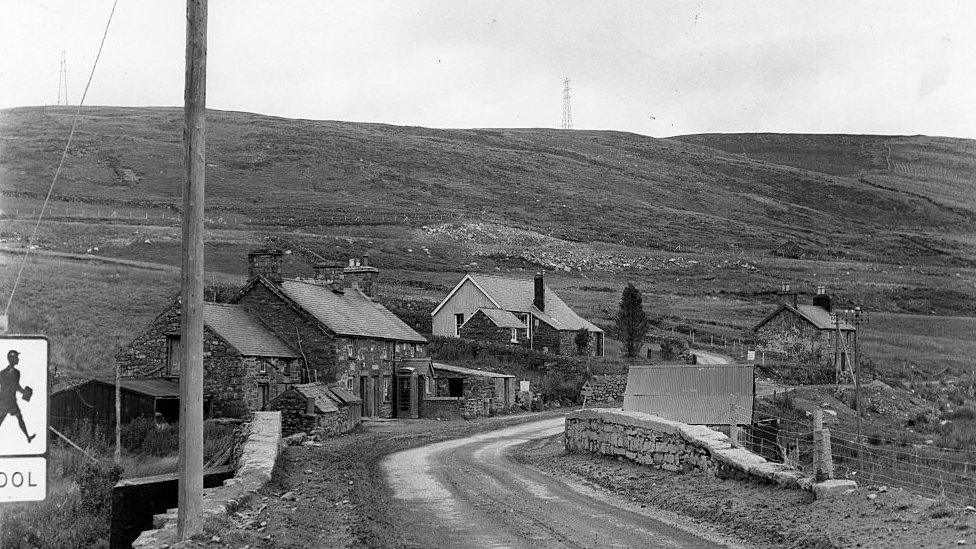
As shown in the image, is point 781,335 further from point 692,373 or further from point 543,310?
point 692,373

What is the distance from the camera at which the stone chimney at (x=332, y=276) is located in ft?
168

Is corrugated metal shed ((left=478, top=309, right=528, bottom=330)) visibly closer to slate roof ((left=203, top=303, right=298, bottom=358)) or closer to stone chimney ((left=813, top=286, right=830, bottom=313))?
stone chimney ((left=813, top=286, right=830, bottom=313))

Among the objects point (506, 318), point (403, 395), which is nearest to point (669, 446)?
point (403, 395)

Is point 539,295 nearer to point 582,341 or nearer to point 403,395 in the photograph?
point 582,341

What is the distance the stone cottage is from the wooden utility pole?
234 ft

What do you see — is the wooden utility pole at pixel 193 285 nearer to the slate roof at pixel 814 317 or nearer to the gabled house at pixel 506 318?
→ the gabled house at pixel 506 318

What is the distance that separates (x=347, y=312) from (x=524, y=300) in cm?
3261

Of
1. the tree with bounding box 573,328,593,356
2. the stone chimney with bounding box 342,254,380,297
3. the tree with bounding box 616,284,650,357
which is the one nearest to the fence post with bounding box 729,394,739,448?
the stone chimney with bounding box 342,254,380,297

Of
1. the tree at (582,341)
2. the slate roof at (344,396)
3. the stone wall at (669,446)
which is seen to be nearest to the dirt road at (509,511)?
the stone wall at (669,446)

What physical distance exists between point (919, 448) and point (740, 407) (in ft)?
29.5

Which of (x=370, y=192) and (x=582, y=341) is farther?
(x=370, y=192)

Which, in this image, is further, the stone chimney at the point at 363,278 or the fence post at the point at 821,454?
the stone chimney at the point at 363,278

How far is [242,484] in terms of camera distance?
1758cm

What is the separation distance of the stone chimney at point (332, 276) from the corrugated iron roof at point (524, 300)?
24.6 meters
